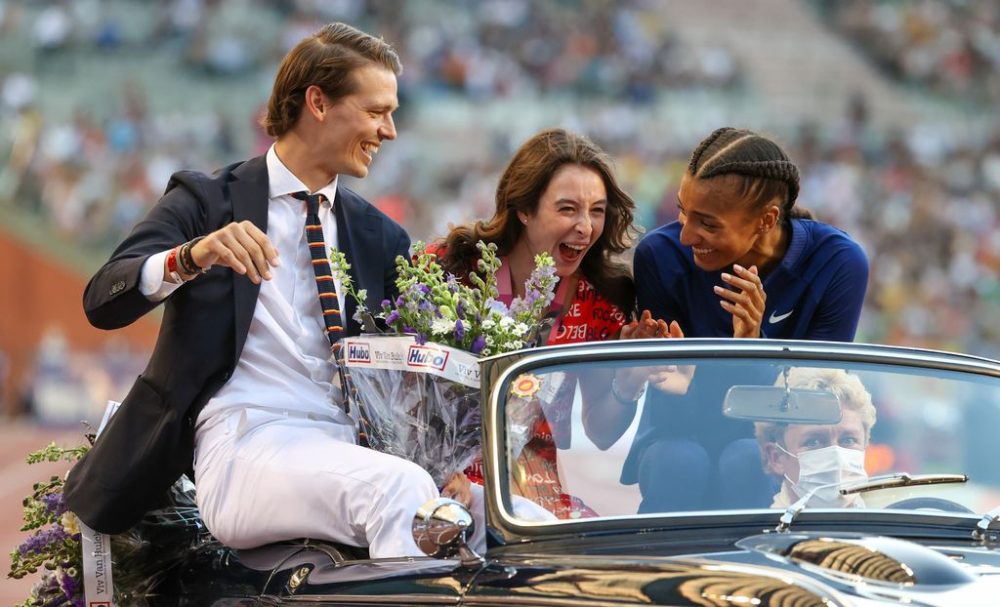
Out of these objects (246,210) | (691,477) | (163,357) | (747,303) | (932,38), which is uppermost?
(932,38)

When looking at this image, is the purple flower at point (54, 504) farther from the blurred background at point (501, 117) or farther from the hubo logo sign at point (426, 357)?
the blurred background at point (501, 117)

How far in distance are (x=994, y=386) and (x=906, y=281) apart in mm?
16606

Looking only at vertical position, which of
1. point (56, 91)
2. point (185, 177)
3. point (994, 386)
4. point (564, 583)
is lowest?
point (564, 583)

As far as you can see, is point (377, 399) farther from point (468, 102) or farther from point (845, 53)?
point (845, 53)

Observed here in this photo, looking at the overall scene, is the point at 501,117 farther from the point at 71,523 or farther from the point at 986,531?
the point at 986,531

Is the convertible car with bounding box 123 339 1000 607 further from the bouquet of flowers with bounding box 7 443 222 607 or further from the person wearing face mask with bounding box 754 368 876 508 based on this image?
the bouquet of flowers with bounding box 7 443 222 607

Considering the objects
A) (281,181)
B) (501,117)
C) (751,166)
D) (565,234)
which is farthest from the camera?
(501,117)

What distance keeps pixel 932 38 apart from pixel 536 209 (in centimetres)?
2072

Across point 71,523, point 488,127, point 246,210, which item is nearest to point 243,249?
point 246,210

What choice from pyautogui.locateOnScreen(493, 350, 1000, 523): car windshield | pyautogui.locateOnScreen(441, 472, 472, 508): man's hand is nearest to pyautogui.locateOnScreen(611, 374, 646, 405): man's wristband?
pyautogui.locateOnScreen(493, 350, 1000, 523): car windshield

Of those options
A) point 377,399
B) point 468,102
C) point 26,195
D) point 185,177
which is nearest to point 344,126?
Result: point 185,177

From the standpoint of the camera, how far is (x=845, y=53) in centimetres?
2397

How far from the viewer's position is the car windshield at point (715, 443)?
3271mm

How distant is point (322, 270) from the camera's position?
4258 mm
